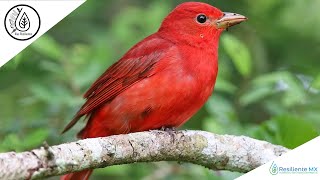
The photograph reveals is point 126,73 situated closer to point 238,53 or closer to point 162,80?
point 162,80

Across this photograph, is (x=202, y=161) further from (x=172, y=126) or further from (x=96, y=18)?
(x=96, y=18)

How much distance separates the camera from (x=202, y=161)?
4711 millimetres

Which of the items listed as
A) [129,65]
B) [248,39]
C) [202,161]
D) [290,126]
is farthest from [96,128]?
[248,39]

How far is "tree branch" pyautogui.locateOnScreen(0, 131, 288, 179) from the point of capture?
12.4ft

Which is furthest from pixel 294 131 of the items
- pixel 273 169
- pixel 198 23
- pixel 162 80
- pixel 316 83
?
pixel 198 23

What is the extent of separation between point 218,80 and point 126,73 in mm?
740

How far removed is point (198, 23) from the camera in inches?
208

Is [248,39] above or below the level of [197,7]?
below

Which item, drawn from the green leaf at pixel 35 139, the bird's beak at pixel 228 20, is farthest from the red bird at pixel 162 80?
the green leaf at pixel 35 139

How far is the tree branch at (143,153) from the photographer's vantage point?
3.78 m

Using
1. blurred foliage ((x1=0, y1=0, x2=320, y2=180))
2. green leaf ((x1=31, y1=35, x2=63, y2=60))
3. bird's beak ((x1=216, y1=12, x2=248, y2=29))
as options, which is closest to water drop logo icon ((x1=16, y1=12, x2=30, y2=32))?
blurred foliage ((x1=0, y1=0, x2=320, y2=180))

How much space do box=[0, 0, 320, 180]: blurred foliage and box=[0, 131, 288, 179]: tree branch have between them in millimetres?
256

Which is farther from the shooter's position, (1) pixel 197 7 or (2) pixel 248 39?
(2) pixel 248 39

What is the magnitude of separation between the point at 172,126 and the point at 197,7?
77cm
